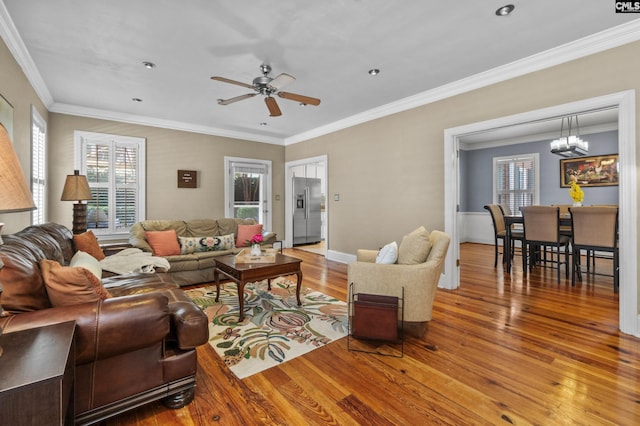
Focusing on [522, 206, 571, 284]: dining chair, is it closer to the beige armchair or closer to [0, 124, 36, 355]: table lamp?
the beige armchair

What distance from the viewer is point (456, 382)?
1.89 metres

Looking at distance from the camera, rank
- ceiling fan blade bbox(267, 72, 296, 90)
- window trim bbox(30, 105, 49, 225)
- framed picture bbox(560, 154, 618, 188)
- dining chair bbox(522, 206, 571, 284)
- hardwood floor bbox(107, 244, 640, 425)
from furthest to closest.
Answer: framed picture bbox(560, 154, 618, 188)
dining chair bbox(522, 206, 571, 284)
window trim bbox(30, 105, 49, 225)
ceiling fan blade bbox(267, 72, 296, 90)
hardwood floor bbox(107, 244, 640, 425)

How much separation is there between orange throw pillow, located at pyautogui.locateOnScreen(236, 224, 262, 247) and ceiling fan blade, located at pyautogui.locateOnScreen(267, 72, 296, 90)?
2.49 m

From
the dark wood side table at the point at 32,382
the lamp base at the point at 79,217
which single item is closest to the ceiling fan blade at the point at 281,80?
the dark wood side table at the point at 32,382

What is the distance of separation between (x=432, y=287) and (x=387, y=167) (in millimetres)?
2661

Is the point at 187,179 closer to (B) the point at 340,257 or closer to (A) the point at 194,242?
(A) the point at 194,242

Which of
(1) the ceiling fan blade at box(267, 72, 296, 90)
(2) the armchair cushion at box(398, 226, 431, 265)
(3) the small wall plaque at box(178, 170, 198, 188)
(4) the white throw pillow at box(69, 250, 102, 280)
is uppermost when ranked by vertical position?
(1) the ceiling fan blade at box(267, 72, 296, 90)

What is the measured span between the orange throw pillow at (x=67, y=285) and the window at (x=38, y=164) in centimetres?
269

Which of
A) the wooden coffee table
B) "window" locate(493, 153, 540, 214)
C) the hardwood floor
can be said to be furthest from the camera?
Result: "window" locate(493, 153, 540, 214)

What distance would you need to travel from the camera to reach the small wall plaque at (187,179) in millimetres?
5535

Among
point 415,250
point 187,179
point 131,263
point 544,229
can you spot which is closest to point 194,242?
point 131,263

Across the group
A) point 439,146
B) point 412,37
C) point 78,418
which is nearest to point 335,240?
point 439,146

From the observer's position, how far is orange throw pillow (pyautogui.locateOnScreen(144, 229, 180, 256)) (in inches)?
158

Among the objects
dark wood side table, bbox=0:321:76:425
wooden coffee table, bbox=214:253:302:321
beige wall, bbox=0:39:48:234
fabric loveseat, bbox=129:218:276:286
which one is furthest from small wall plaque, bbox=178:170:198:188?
dark wood side table, bbox=0:321:76:425
